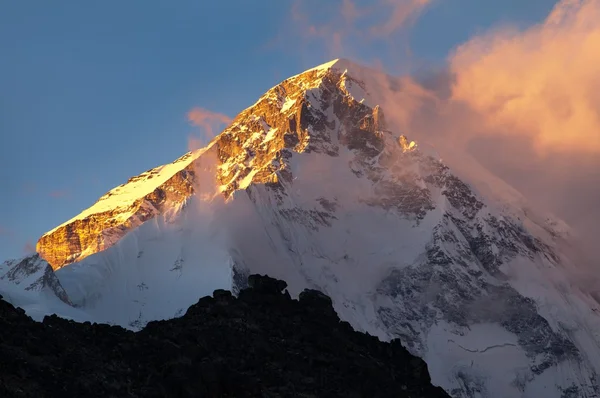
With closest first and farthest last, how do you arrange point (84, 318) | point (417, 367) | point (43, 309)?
1. point (417, 367)
2. point (43, 309)
3. point (84, 318)

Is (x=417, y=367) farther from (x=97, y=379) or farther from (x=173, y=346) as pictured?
(x=97, y=379)

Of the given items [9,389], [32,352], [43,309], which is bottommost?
[9,389]

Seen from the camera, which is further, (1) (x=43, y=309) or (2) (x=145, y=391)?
(1) (x=43, y=309)

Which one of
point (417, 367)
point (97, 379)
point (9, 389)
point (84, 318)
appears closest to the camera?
point (9, 389)

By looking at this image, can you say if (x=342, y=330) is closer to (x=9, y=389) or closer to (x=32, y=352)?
(x=32, y=352)

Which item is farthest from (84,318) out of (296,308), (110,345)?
(110,345)

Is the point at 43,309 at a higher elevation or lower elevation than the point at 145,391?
higher
